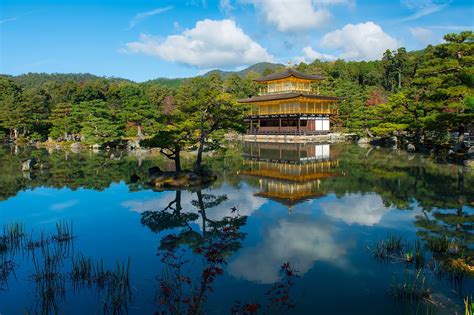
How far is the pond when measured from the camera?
6.46 m

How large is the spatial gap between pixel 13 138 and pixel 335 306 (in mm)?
53701

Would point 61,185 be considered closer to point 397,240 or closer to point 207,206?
point 207,206

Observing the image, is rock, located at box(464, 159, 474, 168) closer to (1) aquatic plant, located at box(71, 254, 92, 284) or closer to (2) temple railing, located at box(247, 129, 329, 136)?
(1) aquatic plant, located at box(71, 254, 92, 284)

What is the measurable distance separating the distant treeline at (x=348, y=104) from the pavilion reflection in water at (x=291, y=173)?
5077 mm

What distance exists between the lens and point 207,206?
1341cm

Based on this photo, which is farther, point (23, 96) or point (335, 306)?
point (23, 96)

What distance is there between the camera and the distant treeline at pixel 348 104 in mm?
25547

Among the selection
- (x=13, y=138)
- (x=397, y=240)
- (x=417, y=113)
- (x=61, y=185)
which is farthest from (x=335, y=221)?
(x=13, y=138)

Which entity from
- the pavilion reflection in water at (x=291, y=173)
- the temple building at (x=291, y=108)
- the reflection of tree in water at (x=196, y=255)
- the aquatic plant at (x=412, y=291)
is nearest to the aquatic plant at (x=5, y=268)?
the reflection of tree in water at (x=196, y=255)

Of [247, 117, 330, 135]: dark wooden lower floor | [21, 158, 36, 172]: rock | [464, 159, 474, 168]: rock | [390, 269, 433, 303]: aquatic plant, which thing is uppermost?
[247, 117, 330, 135]: dark wooden lower floor

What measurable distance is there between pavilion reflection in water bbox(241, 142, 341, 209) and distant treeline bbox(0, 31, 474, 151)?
5077 mm

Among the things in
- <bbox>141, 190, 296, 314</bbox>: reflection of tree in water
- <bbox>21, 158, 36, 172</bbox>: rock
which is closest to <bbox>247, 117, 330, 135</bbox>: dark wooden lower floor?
<bbox>21, 158, 36, 172</bbox>: rock

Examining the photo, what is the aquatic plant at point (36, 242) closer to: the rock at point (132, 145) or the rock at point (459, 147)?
the rock at point (459, 147)

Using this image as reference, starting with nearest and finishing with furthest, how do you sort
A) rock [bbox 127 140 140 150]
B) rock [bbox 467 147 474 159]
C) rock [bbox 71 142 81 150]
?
rock [bbox 467 147 474 159] → rock [bbox 127 140 140 150] → rock [bbox 71 142 81 150]
